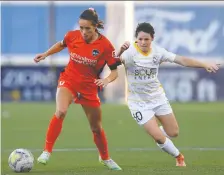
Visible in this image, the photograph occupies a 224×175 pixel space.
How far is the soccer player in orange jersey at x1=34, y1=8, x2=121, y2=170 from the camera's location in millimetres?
11406

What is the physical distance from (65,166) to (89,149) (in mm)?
3363

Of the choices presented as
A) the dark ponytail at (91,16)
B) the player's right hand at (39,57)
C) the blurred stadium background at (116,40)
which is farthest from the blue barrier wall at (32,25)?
the dark ponytail at (91,16)

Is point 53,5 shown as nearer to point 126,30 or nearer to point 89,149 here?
point 126,30

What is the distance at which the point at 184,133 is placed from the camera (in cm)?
1933

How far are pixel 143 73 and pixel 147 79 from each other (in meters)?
0.11

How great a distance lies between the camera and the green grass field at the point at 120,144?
11367 millimetres

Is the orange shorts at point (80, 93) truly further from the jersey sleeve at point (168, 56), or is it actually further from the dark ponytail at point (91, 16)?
the jersey sleeve at point (168, 56)

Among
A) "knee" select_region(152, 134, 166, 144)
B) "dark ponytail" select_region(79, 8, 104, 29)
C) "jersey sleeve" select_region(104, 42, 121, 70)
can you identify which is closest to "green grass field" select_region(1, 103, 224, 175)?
"knee" select_region(152, 134, 166, 144)

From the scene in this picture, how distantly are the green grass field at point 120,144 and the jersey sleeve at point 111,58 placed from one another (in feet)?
A: 4.99

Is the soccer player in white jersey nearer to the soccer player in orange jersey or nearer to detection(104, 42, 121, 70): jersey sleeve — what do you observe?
detection(104, 42, 121, 70): jersey sleeve

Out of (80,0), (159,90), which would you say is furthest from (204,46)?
(159,90)

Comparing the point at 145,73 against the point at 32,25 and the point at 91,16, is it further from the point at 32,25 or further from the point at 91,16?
the point at 32,25

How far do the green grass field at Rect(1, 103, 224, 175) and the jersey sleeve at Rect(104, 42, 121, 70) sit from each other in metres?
1.52

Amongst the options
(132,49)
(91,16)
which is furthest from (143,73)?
(91,16)
